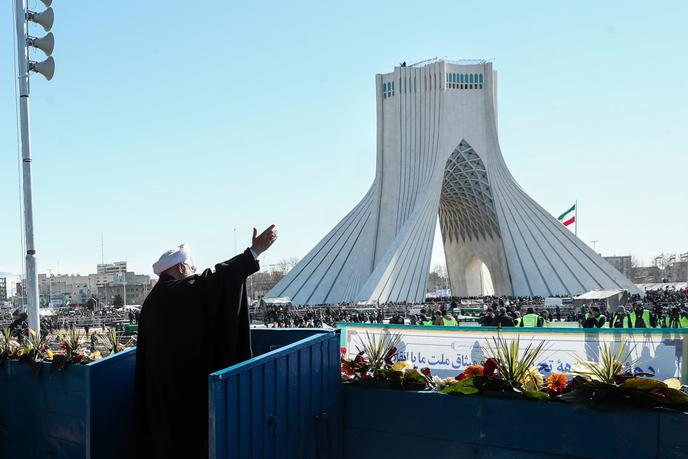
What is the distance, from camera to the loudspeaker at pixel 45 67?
24.8 feet

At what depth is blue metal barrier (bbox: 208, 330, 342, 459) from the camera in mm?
2906

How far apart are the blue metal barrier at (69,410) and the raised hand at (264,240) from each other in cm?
115

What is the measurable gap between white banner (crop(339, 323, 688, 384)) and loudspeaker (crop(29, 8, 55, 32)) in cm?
483

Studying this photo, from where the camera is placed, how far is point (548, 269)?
3409cm

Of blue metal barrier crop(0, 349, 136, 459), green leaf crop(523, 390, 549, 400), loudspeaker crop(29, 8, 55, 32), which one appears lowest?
blue metal barrier crop(0, 349, 136, 459)

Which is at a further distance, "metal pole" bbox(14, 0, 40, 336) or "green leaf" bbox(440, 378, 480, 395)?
"metal pole" bbox(14, 0, 40, 336)

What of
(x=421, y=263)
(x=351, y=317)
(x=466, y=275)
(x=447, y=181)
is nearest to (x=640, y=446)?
(x=351, y=317)

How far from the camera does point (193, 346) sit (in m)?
3.29

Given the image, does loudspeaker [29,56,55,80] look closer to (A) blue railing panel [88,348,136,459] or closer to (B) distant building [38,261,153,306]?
(A) blue railing panel [88,348,136,459]

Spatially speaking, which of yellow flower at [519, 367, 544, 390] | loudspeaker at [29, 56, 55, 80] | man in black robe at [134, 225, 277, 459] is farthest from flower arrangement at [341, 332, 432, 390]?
loudspeaker at [29, 56, 55, 80]

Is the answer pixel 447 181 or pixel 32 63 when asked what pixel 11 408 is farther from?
pixel 447 181

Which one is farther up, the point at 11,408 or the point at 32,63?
the point at 32,63

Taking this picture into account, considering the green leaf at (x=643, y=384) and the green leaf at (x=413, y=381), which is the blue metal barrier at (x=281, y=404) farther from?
the green leaf at (x=643, y=384)

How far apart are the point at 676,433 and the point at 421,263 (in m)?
30.8
